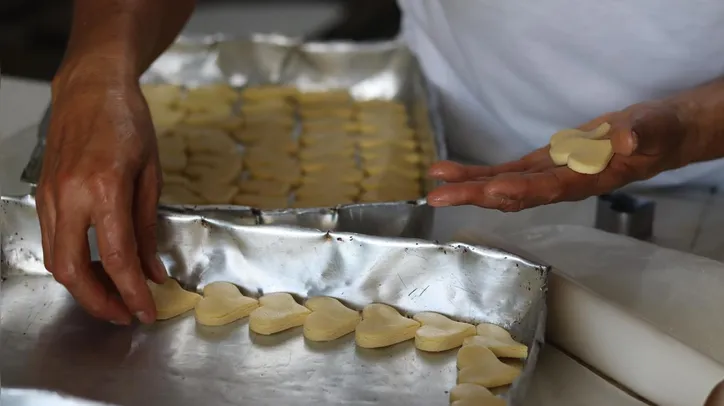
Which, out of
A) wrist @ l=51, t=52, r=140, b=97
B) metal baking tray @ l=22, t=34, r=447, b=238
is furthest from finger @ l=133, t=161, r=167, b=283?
metal baking tray @ l=22, t=34, r=447, b=238

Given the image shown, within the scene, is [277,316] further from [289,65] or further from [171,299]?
[289,65]

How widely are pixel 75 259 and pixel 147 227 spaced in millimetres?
75

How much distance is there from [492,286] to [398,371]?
112 millimetres

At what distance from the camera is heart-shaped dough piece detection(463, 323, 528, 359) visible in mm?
671

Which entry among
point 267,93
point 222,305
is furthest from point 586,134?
point 267,93

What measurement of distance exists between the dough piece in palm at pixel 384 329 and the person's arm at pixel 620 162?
11cm

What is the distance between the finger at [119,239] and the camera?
26.8 inches

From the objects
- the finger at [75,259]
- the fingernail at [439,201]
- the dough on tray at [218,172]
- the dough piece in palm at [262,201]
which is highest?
the fingernail at [439,201]

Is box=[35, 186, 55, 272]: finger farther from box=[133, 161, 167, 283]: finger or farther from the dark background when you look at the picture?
the dark background

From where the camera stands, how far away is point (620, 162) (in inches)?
29.4

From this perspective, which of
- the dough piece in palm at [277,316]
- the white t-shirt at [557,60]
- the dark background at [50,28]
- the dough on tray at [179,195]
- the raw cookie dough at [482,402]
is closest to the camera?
the raw cookie dough at [482,402]

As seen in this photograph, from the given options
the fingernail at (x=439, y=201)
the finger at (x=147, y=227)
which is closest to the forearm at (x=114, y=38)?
the finger at (x=147, y=227)

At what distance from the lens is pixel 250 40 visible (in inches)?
53.2

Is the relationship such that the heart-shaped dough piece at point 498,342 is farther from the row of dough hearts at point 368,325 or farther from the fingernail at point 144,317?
the fingernail at point 144,317
